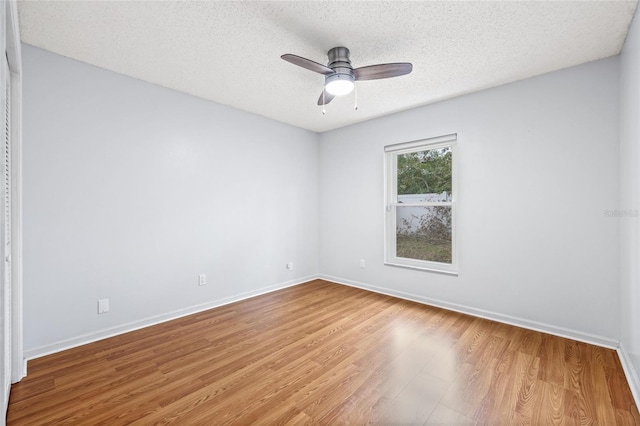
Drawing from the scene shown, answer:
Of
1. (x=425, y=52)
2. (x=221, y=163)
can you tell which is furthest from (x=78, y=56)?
(x=425, y=52)

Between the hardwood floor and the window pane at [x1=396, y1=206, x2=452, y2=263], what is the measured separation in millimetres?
909

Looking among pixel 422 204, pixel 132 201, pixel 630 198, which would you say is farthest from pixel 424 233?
pixel 132 201

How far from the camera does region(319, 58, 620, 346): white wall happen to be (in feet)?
8.33

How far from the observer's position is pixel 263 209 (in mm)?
4125

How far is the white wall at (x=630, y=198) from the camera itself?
191 centimetres

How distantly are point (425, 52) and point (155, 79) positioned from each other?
261 cm

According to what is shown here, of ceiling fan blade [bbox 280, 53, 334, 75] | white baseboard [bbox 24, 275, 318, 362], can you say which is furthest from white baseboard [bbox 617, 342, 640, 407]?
white baseboard [bbox 24, 275, 318, 362]

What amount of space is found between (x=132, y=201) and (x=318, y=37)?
2.32 m

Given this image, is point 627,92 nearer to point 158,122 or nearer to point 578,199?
point 578,199

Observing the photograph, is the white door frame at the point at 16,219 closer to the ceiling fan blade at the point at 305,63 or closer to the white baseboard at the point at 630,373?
the ceiling fan blade at the point at 305,63

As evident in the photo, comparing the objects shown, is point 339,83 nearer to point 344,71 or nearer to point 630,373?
point 344,71

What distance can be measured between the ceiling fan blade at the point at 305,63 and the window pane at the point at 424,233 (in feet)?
7.48

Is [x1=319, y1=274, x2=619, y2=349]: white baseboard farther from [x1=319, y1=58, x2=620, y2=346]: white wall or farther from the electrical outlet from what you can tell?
the electrical outlet

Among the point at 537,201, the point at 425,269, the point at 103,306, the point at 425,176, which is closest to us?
the point at 103,306
